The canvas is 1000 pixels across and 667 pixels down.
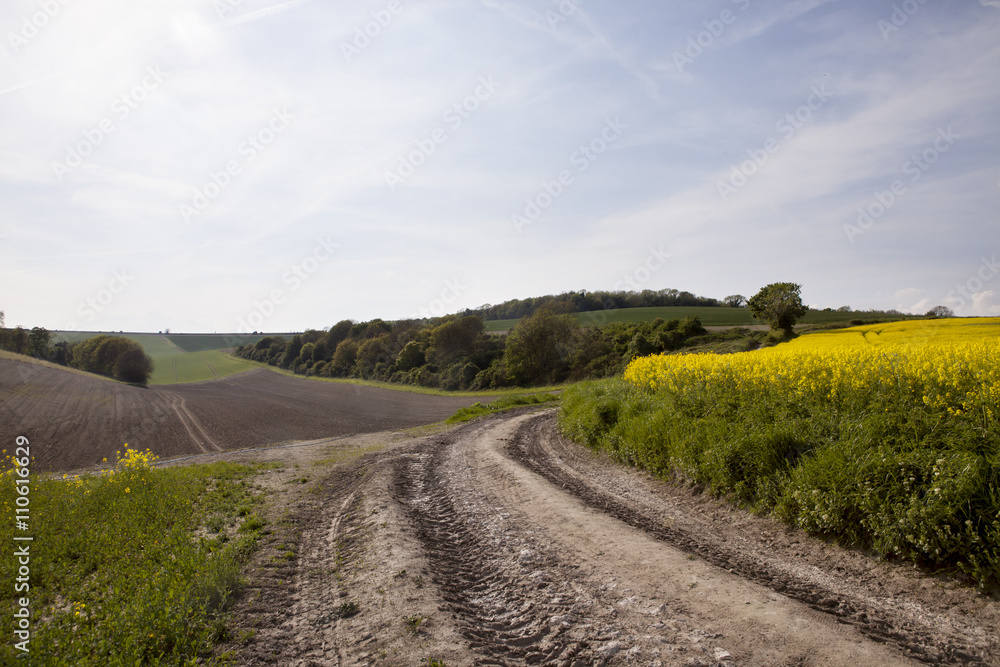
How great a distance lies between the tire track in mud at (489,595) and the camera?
3.45 meters

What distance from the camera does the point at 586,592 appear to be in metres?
4.27

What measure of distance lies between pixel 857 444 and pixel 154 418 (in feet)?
103

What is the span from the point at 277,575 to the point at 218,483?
540 centimetres

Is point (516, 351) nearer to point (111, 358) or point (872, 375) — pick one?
point (872, 375)

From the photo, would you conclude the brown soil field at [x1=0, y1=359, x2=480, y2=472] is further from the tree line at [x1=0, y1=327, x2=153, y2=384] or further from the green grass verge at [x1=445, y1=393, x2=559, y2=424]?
the tree line at [x1=0, y1=327, x2=153, y2=384]

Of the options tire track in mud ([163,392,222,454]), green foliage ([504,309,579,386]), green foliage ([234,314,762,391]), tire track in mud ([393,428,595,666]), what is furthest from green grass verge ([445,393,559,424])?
green foliage ([504,309,579,386])

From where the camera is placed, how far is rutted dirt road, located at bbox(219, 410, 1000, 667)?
10.9ft

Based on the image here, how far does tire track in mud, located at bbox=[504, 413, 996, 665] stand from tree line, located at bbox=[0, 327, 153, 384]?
53061 millimetres

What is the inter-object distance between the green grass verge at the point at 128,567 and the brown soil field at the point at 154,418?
42.9 ft

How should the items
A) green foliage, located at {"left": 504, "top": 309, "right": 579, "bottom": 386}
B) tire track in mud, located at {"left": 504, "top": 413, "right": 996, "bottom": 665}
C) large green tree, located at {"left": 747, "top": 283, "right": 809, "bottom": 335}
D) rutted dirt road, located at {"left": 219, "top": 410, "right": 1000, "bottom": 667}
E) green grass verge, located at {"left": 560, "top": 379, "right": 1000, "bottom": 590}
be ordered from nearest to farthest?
tire track in mud, located at {"left": 504, "top": 413, "right": 996, "bottom": 665}
rutted dirt road, located at {"left": 219, "top": 410, "right": 1000, "bottom": 667}
green grass verge, located at {"left": 560, "top": 379, "right": 1000, "bottom": 590}
large green tree, located at {"left": 747, "top": 283, "right": 809, "bottom": 335}
green foliage, located at {"left": 504, "top": 309, "right": 579, "bottom": 386}

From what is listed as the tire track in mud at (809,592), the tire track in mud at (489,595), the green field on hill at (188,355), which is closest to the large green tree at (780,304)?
the tire track in mud at (809,592)

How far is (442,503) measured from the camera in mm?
7762

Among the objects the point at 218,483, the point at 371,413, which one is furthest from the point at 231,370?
the point at 218,483

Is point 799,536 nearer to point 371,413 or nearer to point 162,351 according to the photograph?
point 371,413
